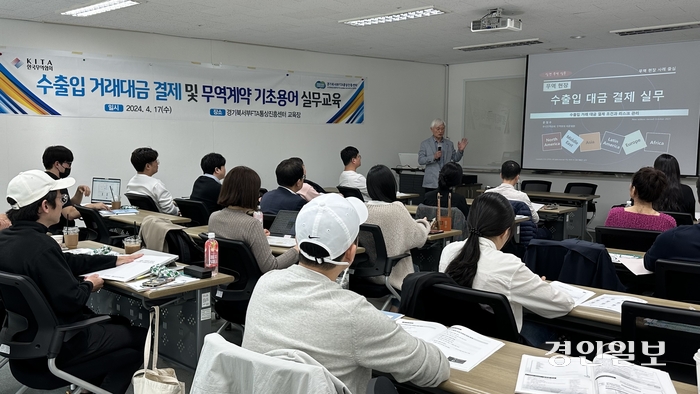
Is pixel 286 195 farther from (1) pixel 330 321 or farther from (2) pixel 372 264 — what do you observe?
(1) pixel 330 321

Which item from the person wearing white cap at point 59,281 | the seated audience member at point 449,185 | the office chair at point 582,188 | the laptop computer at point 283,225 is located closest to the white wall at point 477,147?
the office chair at point 582,188

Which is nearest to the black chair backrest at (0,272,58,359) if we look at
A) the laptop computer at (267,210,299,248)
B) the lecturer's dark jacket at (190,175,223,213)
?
the laptop computer at (267,210,299,248)

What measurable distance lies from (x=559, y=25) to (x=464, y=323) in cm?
536

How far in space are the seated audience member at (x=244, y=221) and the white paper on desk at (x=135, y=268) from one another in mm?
375

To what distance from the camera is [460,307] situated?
225 cm

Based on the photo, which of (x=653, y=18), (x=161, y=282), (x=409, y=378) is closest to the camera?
(x=409, y=378)

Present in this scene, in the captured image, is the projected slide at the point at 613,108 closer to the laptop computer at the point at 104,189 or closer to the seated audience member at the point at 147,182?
the seated audience member at the point at 147,182

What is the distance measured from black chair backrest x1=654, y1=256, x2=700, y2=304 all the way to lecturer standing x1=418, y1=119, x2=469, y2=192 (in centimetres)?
567

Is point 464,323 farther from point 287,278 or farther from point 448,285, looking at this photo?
point 287,278

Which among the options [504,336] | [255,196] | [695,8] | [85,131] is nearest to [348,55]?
[85,131]

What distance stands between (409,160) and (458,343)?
7624 millimetres

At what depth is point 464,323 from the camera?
7.42 ft

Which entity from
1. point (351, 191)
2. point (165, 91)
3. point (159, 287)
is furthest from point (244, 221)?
point (165, 91)

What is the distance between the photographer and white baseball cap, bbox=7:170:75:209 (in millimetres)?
2535
